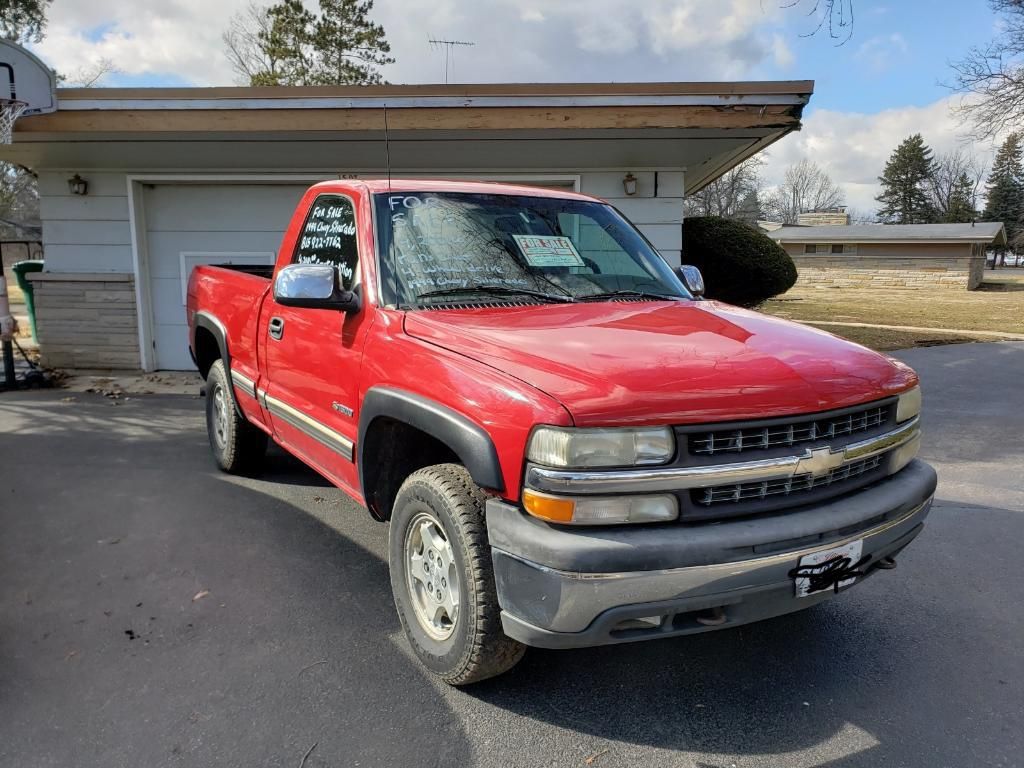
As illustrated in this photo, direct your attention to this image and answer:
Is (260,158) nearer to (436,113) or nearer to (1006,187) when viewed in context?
(436,113)

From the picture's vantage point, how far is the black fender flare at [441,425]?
2346 millimetres

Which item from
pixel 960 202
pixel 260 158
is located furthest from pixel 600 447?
pixel 960 202

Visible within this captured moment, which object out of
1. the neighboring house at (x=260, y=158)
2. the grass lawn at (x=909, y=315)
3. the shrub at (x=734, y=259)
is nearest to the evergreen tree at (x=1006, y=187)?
the grass lawn at (x=909, y=315)

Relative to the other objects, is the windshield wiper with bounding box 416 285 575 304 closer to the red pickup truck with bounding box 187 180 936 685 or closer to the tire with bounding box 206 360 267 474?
the red pickup truck with bounding box 187 180 936 685

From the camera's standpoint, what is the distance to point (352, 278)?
3479mm

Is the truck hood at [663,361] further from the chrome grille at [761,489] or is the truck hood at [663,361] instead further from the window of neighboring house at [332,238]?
the window of neighboring house at [332,238]

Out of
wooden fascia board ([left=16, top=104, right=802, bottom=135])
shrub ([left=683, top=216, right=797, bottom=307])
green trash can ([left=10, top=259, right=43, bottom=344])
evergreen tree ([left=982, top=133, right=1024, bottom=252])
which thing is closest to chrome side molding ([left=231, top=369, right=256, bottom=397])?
wooden fascia board ([left=16, top=104, right=802, bottom=135])

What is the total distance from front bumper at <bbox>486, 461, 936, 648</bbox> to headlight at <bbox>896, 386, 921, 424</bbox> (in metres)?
0.67

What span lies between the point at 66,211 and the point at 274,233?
8.49 ft

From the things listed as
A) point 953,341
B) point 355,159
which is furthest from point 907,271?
point 355,159

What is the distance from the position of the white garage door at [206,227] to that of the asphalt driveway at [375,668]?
5.38 metres

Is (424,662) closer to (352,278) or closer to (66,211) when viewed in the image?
(352,278)

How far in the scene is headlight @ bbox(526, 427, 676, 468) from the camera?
2184mm

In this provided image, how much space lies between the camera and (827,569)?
2455 mm
